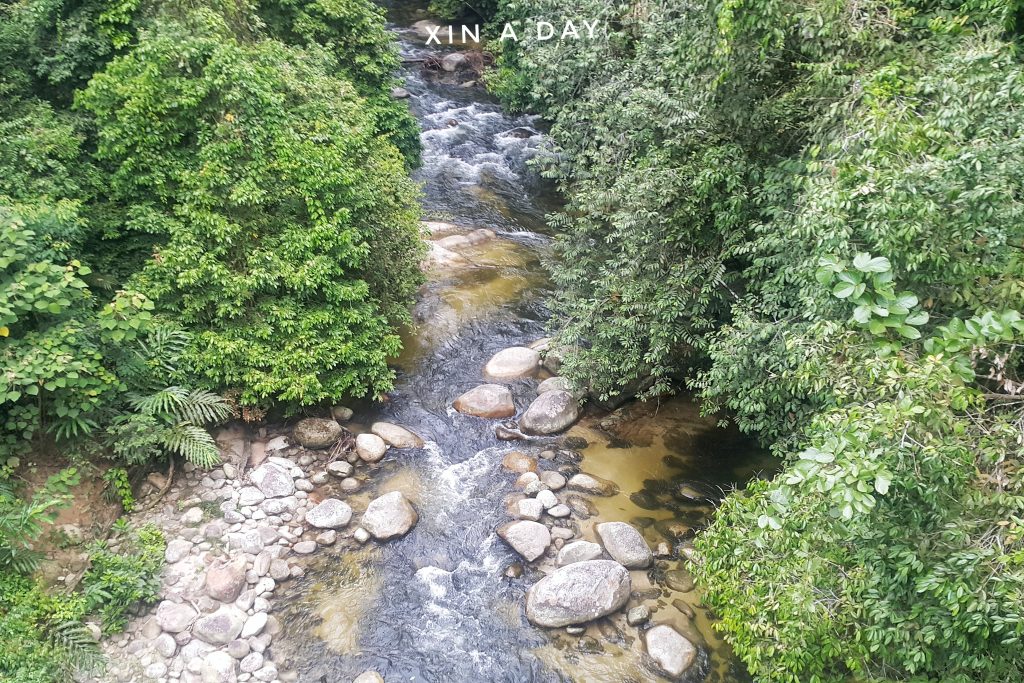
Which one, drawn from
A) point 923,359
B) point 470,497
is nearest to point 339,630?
point 470,497

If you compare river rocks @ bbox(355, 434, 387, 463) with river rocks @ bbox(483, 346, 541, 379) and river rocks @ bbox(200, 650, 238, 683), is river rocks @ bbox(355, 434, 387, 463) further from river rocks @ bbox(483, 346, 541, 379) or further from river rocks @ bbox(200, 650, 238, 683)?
river rocks @ bbox(200, 650, 238, 683)

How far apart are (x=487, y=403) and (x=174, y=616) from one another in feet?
20.9

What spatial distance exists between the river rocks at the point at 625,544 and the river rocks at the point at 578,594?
384 millimetres

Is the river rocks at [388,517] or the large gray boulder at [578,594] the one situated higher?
the large gray boulder at [578,594]

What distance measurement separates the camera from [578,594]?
9188mm

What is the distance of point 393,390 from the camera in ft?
43.5

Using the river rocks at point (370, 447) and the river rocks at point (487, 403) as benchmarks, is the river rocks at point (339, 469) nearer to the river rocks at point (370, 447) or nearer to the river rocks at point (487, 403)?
the river rocks at point (370, 447)

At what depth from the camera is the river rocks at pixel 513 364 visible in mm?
13828

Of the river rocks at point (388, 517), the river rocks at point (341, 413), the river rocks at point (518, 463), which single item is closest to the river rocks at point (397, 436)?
the river rocks at point (341, 413)

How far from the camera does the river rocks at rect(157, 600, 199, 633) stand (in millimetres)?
8539

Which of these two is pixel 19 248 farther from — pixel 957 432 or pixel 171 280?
pixel 957 432

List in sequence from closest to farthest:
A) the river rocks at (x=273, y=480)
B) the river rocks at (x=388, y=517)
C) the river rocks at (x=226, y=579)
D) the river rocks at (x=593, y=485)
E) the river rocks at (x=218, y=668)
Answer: the river rocks at (x=218, y=668) → the river rocks at (x=226, y=579) → the river rocks at (x=388, y=517) → the river rocks at (x=273, y=480) → the river rocks at (x=593, y=485)

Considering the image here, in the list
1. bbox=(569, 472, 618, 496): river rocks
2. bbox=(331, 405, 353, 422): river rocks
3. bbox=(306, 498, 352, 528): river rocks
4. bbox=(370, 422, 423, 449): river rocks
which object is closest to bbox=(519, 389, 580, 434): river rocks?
bbox=(569, 472, 618, 496): river rocks

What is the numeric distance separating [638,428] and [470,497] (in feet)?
11.9
